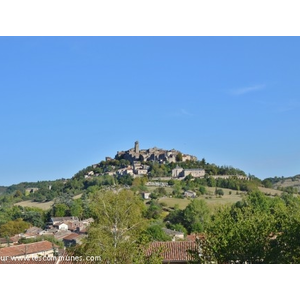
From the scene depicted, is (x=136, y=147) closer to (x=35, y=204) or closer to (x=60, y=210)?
(x=35, y=204)

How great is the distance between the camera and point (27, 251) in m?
13.4

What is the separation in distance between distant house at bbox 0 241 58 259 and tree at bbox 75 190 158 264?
14.9 ft

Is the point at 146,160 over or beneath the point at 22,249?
over

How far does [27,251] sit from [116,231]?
6757 millimetres

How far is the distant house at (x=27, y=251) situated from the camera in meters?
12.3

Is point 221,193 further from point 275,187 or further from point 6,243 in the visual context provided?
point 6,243

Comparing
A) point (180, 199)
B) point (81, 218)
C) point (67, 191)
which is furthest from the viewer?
point (67, 191)

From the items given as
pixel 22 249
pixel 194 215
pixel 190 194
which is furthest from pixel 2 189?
pixel 22 249

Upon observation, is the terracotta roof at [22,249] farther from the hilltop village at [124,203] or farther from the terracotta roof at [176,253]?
the terracotta roof at [176,253]

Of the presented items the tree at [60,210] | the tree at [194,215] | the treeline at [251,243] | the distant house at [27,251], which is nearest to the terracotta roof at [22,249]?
the distant house at [27,251]

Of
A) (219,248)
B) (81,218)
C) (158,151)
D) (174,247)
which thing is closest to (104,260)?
(219,248)

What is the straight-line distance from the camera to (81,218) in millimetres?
37688

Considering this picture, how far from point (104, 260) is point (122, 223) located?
1114 mm

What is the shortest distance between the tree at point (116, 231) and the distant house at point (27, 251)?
4.54 meters
